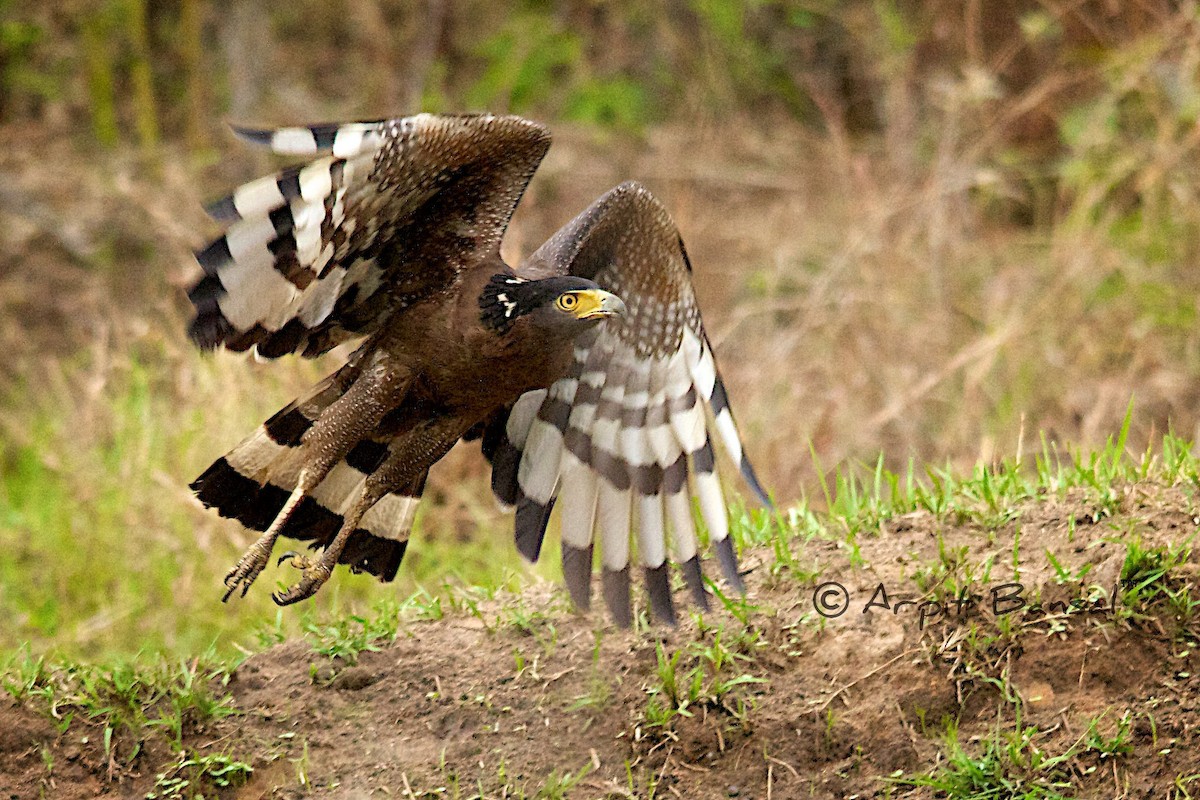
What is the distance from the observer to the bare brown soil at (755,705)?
322 centimetres

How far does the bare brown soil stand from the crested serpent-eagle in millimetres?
236

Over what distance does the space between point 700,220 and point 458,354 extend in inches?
189

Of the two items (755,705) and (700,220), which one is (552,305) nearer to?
(755,705)

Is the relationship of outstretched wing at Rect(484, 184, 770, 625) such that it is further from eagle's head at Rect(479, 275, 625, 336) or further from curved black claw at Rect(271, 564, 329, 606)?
curved black claw at Rect(271, 564, 329, 606)

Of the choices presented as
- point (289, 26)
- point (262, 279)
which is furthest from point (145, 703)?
point (289, 26)

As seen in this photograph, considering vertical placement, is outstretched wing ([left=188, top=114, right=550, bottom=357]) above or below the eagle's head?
above

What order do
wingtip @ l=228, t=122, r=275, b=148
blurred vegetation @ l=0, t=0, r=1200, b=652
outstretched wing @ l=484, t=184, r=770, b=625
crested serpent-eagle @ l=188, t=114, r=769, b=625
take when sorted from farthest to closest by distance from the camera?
blurred vegetation @ l=0, t=0, r=1200, b=652 → outstretched wing @ l=484, t=184, r=770, b=625 → crested serpent-eagle @ l=188, t=114, r=769, b=625 → wingtip @ l=228, t=122, r=275, b=148

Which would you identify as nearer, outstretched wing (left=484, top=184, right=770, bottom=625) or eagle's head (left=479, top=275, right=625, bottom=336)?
eagle's head (left=479, top=275, right=625, bottom=336)

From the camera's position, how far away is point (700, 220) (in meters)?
8.22

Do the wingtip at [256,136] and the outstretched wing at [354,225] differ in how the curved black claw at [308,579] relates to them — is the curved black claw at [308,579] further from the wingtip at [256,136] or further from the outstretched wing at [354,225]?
the wingtip at [256,136]

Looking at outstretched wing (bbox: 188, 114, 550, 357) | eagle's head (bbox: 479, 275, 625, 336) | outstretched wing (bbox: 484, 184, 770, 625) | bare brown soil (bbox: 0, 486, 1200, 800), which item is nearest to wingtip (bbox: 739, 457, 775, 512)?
outstretched wing (bbox: 484, 184, 770, 625)

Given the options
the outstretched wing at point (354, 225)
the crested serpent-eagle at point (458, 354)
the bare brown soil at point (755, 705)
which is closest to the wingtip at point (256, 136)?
the outstretched wing at point (354, 225)

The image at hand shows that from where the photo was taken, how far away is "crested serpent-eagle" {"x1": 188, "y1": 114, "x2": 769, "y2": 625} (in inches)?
125

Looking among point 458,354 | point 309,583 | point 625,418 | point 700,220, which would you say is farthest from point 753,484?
point 700,220
